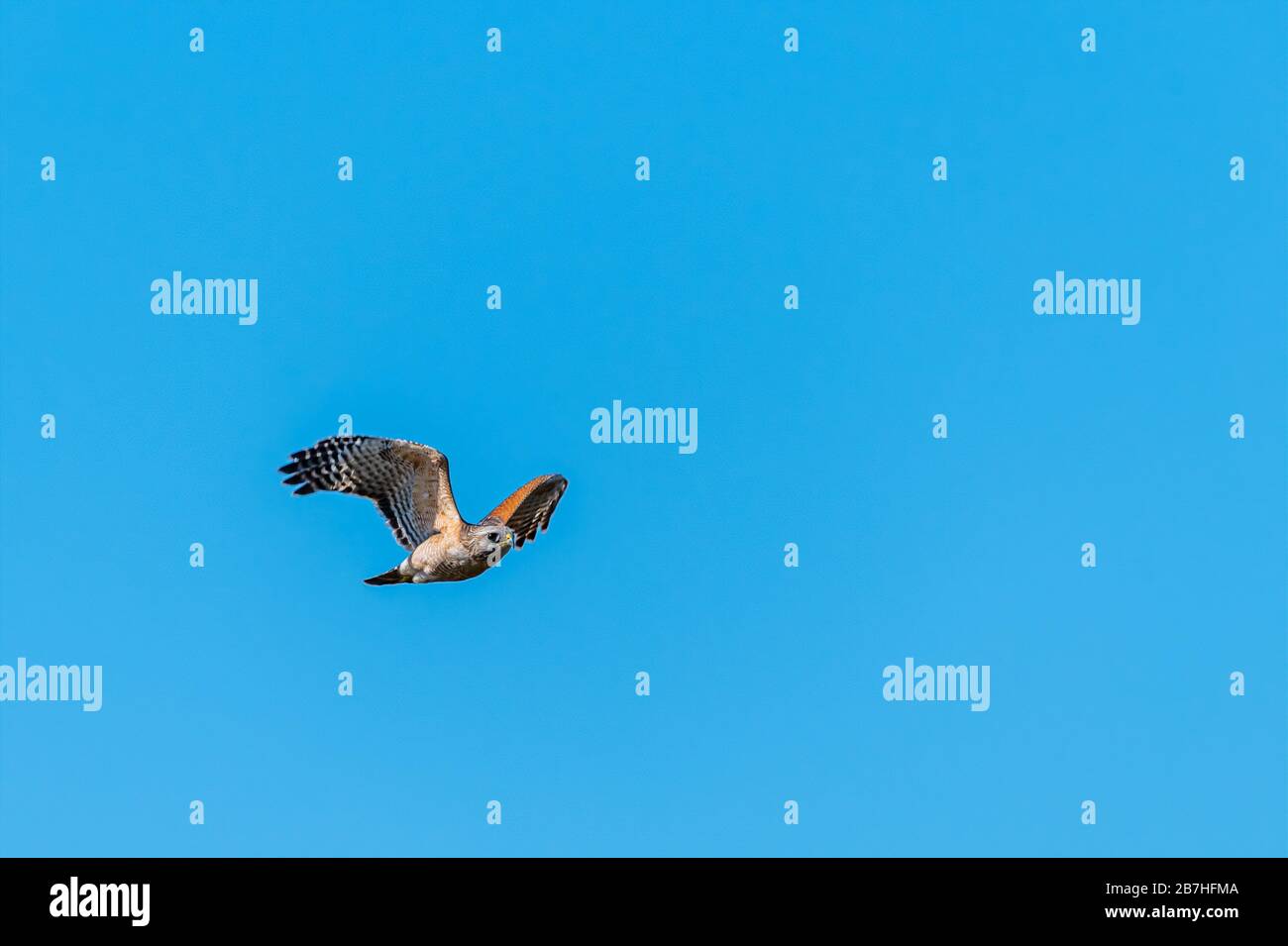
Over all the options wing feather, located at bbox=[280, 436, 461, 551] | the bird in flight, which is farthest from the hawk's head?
wing feather, located at bbox=[280, 436, 461, 551]

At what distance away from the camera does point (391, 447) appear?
49.4 ft

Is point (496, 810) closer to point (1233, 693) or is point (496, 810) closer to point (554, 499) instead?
point (554, 499)

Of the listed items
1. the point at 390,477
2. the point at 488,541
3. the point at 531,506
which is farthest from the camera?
the point at 531,506

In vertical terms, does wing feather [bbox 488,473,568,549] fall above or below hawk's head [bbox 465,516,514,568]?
above

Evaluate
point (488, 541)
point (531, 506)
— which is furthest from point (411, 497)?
point (531, 506)

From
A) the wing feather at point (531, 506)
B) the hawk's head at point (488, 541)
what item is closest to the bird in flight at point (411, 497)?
the hawk's head at point (488, 541)

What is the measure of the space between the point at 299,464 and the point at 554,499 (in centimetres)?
271

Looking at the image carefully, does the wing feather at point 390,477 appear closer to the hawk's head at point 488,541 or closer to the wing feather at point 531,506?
the hawk's head at point 488,541

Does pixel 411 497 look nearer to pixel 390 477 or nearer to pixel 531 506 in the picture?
pixel 390 477

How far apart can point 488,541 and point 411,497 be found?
105cm

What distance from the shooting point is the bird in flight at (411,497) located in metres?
15.1

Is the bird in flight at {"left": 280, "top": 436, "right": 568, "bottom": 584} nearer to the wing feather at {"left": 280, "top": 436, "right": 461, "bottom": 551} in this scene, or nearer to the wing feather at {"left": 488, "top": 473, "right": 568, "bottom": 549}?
the wing feather at {"left": 280, "top": 436, "right": 461, "bottom": 551}

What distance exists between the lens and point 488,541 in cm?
1498

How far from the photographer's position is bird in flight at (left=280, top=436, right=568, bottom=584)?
15.1 m
